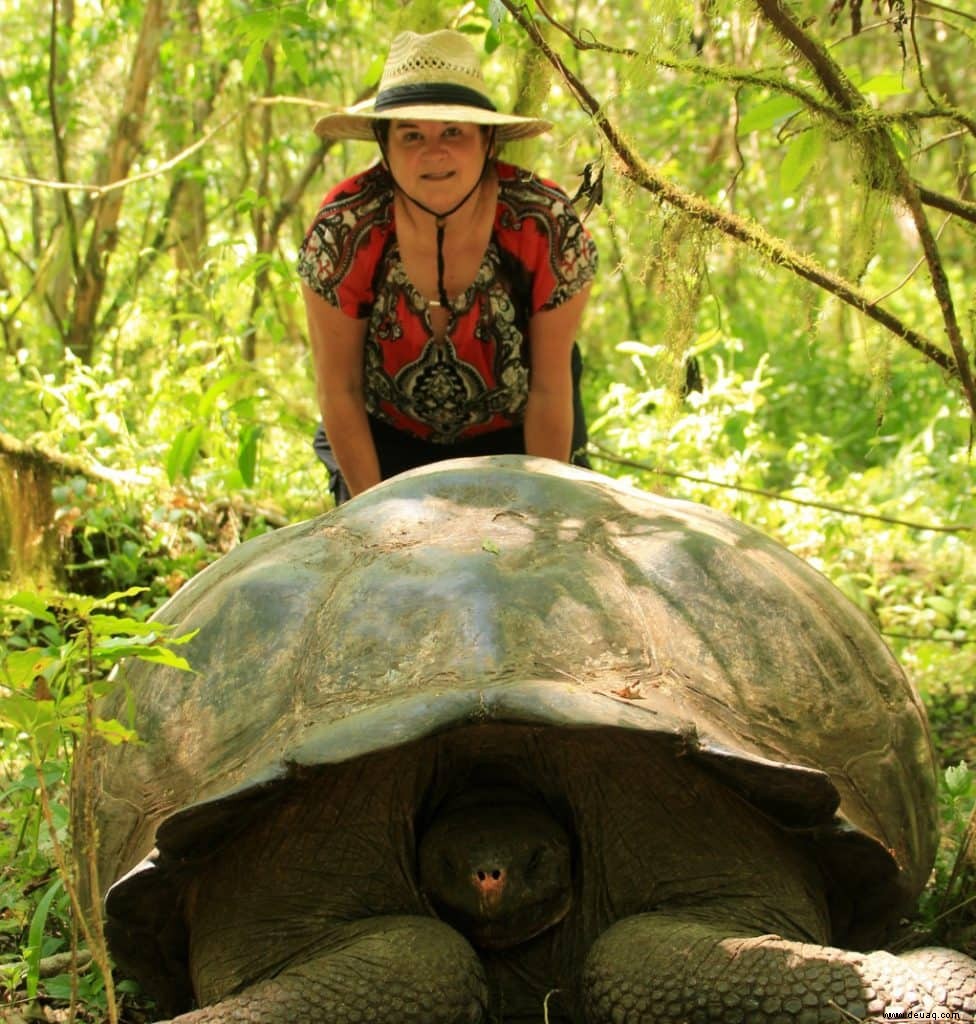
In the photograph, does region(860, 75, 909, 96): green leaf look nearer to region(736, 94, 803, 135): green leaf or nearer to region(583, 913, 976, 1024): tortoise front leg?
region(736, 94, 803, 135): green leaf

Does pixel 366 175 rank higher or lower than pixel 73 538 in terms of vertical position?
higher

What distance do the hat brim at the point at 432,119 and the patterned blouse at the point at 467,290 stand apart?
107mm

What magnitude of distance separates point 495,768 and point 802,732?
1.56ft

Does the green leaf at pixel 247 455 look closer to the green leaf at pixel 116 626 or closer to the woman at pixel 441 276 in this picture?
the woman at pixel 441 276

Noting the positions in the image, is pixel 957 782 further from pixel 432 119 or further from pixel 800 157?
pixel 432 119

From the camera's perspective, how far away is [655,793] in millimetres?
2027

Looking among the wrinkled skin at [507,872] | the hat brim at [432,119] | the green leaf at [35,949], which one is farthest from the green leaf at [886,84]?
the green leaf at [35,949]

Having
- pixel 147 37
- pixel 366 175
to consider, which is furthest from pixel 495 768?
pixel 147 37

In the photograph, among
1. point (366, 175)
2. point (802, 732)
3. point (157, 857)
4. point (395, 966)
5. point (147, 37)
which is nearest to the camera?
point (395, 966)

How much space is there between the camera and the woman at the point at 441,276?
→ 349 cm

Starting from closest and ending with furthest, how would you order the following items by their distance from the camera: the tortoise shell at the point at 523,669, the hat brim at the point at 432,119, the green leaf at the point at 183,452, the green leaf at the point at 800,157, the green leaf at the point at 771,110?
the tortoise shell at the point at 523,669
the green leaf at the point at 771,110
the green leaf at the point at 800,157
the hat brim at the point at 432,119
the green leaf at the point at 183,452

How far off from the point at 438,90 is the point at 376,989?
238 centimetres

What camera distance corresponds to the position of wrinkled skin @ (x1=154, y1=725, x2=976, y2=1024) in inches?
75.7

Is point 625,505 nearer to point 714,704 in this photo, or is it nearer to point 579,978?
point 714,704
